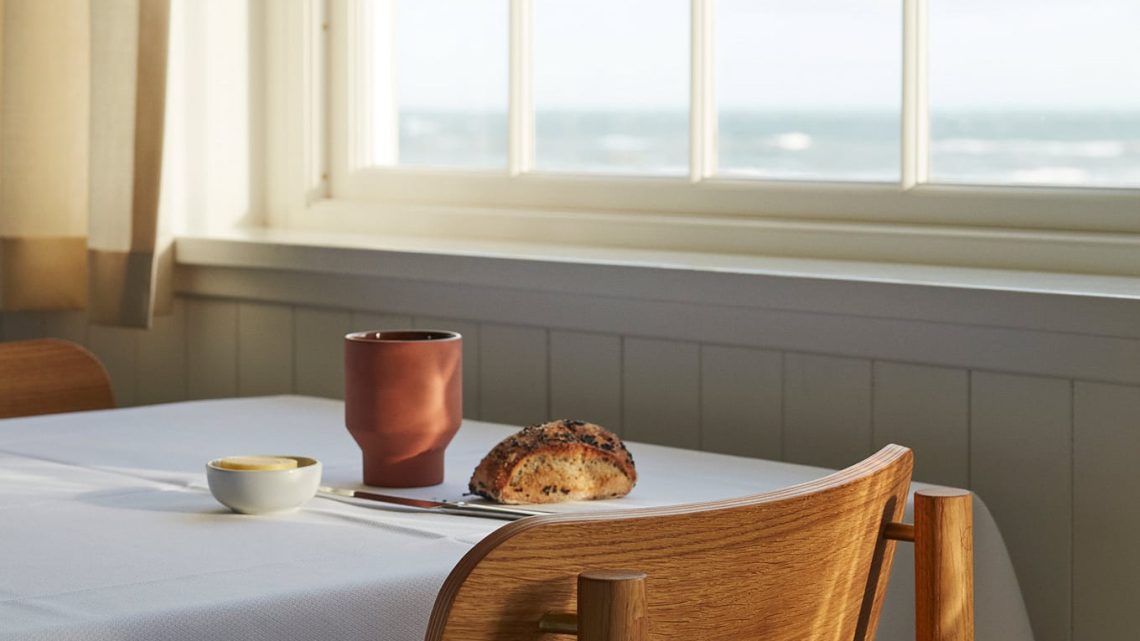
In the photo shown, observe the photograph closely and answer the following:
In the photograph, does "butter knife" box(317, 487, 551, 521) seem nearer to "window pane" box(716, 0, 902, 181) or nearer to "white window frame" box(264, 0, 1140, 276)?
"white window frame" box(264, 0, 1140, 276)

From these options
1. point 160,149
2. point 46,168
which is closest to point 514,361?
point 160,149

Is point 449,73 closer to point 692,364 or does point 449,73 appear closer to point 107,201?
point 107,201

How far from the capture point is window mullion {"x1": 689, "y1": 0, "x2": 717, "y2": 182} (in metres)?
2.03

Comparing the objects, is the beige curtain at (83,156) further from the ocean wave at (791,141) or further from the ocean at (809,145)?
the ocean wave at (791,141)

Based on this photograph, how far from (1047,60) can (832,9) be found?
0.30m

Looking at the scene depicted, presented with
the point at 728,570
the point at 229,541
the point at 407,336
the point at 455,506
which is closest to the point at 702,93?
the point at 407,336

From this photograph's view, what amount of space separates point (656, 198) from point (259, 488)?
3.39 feet

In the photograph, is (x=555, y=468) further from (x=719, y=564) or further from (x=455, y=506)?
(x=719, y=564)

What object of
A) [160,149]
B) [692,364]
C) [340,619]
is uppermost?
[160,149]

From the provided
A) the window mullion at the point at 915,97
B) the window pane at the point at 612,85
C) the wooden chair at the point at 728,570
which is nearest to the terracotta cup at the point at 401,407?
the wooden chair at the point at 728,570

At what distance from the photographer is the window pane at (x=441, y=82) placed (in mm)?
2309

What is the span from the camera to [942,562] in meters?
0.91

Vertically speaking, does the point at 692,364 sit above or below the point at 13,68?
below

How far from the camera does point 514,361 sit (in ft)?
6.59
